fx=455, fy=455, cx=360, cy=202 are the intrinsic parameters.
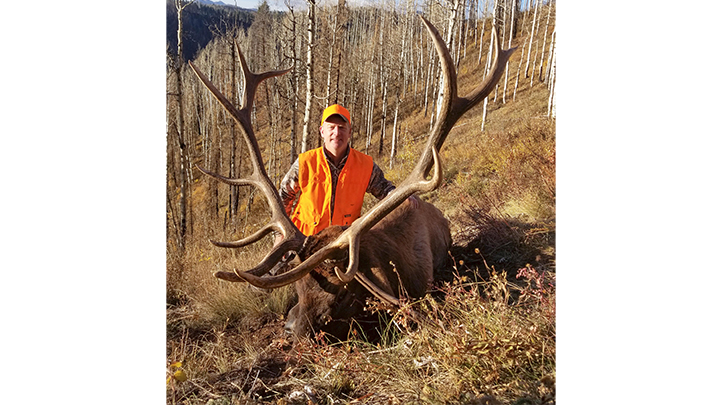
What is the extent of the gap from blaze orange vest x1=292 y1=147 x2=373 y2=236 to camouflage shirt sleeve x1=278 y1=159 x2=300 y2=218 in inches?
5.6

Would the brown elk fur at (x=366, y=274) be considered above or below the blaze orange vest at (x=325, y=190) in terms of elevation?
below

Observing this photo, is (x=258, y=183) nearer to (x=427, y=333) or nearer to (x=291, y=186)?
(x=291, y=186)

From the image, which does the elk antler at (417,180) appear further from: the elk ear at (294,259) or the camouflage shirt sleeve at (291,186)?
the camouflage shirt sleeve at (291,186)

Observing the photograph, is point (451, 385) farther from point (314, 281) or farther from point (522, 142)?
point (522, 142)

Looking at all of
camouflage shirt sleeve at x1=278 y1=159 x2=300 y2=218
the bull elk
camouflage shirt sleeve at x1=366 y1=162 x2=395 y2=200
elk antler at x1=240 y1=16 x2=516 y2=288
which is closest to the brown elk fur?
the bull elk

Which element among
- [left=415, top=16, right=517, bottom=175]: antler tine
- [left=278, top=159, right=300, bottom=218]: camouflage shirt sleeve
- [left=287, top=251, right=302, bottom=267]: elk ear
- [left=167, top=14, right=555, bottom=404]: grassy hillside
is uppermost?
[left=415, top=16, right=517, bottom=175]: antler tine

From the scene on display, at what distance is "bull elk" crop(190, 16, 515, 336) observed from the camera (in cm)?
227

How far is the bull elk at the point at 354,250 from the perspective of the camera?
2.27 m

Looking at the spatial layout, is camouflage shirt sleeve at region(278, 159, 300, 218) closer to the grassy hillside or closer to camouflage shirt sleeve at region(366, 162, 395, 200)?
camouflage shirt sleeve at region(366, 162, 395, 200)

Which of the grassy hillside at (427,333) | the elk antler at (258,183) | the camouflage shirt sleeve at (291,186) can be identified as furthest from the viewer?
the camouflage shirt sleeve at (291,186)

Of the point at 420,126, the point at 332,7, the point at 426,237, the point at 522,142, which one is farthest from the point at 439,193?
the point at 420,126

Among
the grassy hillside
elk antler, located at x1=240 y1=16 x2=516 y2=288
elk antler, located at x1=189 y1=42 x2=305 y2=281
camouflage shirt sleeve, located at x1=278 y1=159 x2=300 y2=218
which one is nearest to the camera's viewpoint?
the grassy hillside

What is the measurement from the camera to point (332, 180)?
3.41 m

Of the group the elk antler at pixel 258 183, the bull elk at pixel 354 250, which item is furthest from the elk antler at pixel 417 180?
the elk antler at pixel 258 183
